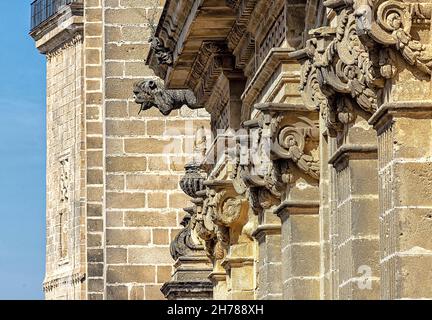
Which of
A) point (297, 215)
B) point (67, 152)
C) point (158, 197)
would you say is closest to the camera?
point (297, 215)

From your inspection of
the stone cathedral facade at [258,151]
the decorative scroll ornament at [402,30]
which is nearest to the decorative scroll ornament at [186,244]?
the stone cathedral facade at [258,151]

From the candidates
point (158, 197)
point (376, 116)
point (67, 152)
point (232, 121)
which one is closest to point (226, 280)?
point (232, 121)

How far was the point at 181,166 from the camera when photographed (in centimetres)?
3073

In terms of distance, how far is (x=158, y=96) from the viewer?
27031mm

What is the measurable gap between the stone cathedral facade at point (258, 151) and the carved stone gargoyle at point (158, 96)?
0.03 meters

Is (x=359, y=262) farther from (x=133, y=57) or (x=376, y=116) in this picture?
(x=133, y=57)

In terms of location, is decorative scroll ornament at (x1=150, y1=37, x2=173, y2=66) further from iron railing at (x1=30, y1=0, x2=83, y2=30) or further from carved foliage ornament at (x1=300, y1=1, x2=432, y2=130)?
iron railing at (x1=30, y1=0, x2=83, y2=30)

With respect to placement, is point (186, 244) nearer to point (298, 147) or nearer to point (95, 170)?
point (95, 170)

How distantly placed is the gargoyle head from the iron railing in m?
14.5

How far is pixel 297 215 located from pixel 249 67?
12.8 ft

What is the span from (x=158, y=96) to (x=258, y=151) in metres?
9.14

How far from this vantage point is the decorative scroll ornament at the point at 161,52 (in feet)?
74.7

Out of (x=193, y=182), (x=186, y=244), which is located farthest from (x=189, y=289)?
(x=193, y=182)

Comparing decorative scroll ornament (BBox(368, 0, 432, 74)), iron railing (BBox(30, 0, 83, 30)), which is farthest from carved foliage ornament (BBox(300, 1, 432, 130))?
iron railing (BBox(30, 0, 83, 30))
